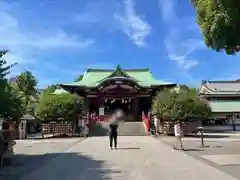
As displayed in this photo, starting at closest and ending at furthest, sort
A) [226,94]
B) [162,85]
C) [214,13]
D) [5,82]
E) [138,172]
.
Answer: [138,172]
[214,13]
[5,82]
[162,85]
[226,94]

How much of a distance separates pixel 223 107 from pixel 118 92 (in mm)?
15219

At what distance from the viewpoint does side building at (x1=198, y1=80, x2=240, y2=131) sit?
5150 cm

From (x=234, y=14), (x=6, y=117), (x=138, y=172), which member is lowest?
Result: (x=138, y=172)

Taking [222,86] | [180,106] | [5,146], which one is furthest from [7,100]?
[222,86]

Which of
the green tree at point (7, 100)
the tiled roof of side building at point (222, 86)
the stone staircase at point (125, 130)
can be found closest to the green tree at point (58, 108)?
the stone staircase at point (125, 130)

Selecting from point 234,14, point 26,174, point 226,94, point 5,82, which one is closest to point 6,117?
point 5,82

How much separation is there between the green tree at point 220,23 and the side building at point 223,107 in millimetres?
36000

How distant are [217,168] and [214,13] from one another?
5.14 metres

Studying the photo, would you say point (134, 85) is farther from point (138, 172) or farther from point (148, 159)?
point (138, 172)

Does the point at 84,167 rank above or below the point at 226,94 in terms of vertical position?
below

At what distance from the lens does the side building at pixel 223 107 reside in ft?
169

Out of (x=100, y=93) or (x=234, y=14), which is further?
(x=100, y=93)

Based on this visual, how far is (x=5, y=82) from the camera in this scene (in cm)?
1516

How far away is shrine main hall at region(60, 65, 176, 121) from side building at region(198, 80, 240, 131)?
7.52 meters
